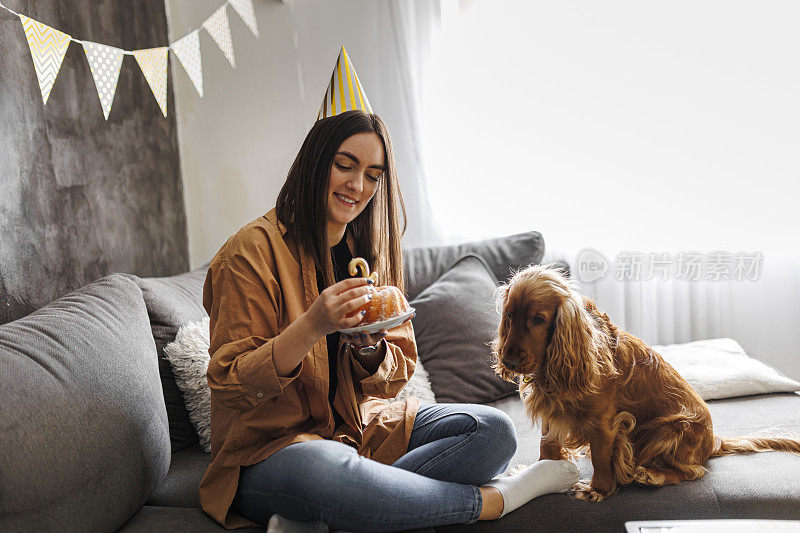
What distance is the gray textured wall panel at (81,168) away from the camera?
1.76 meters

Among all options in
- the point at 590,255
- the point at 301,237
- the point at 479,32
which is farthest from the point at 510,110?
the point at 301,237

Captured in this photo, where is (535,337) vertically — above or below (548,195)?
below

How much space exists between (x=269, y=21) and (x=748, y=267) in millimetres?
2309

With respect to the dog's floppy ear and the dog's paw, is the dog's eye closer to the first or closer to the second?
the dog's floppy ear

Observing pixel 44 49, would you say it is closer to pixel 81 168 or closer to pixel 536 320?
pixel 81 168

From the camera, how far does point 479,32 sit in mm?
2777

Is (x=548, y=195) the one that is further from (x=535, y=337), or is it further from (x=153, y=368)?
(x=153, y=368)

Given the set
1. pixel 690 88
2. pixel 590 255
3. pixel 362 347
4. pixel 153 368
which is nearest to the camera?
pixel 362 347

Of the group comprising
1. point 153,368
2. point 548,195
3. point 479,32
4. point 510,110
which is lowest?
point 153,368

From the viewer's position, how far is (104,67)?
1.88 meters

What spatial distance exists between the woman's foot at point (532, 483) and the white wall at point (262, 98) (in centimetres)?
157

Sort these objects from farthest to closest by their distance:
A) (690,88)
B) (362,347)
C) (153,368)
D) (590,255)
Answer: (590,255)
(690,88)
(153,368)
(362,347)
